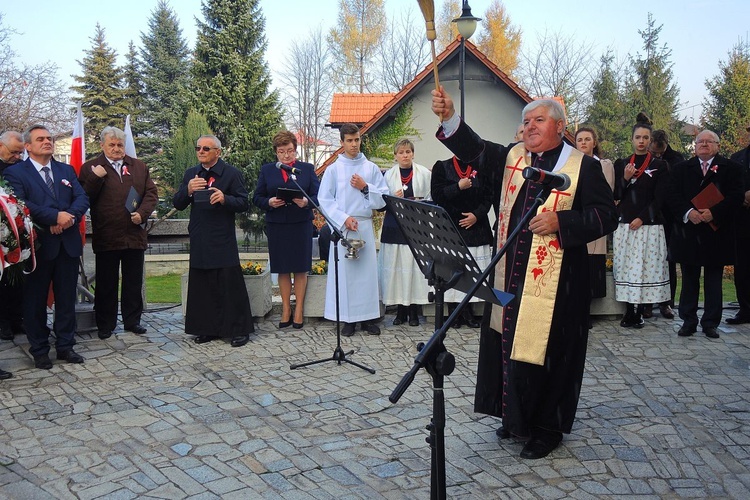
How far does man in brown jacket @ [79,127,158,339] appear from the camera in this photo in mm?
7926

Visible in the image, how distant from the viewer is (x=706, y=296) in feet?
27.0

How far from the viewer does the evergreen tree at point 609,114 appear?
3797 centimetres

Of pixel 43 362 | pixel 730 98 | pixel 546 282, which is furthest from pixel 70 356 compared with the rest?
pixel 730 98

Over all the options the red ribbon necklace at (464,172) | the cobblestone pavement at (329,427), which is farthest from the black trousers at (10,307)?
the red ribbon necklace at (464,172)

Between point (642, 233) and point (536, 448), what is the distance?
14.7ft

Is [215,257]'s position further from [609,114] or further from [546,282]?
[609,114]

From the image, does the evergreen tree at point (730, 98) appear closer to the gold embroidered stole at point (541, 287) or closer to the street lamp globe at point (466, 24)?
the street lamp globe at point (466, 24)

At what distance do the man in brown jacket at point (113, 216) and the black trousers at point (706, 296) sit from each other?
19.2ft

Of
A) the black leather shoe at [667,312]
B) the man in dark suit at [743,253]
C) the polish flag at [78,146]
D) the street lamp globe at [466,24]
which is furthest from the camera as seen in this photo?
the street lamp globe at [466,24]

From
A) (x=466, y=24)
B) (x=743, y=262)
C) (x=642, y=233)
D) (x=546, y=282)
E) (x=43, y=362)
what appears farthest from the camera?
(x=466, y=24)

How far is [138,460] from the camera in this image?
4684 mm

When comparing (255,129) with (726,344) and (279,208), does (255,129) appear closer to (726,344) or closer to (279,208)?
(279,208)

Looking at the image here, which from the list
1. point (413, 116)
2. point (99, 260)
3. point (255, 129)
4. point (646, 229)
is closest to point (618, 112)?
point (255, 129)

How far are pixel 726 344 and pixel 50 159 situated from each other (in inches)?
276
